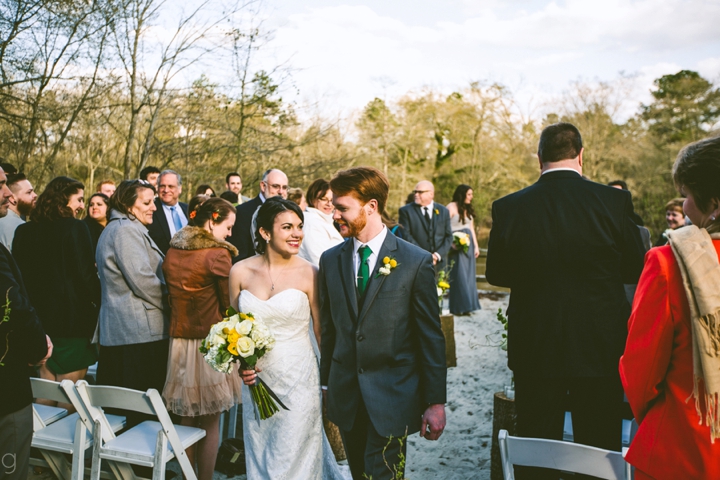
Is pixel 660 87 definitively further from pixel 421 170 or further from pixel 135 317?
pixel 135 317

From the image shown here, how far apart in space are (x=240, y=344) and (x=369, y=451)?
893mm

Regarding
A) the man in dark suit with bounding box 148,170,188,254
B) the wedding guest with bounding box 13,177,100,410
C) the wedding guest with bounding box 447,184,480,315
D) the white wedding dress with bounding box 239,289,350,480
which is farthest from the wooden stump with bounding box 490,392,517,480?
the wedding guest with bounding box 447,184,480,315

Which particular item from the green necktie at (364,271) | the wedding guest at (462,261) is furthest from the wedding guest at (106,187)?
the wedding guest at (462,261)

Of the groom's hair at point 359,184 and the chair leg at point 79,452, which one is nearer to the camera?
the groom's hair at point 359,184

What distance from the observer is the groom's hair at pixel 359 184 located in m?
2.82

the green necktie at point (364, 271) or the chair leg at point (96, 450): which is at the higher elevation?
the green necktie at point (364, 271)

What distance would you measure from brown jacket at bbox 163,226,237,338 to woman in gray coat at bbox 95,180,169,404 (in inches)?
10.4

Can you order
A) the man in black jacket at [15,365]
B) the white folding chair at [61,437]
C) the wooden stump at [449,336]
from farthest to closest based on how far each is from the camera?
the wooden stump at [449,336] < the white folding chair at [61,437] < the man in black jacket at [15,365]

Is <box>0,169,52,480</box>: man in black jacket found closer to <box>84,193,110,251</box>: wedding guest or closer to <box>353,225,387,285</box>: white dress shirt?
<box>353,225,387,285</box>: white dress shirt

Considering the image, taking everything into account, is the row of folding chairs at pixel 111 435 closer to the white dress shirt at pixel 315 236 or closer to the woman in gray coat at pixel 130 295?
the woman in gray coat at pixel 130 295

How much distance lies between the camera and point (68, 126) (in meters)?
9.70

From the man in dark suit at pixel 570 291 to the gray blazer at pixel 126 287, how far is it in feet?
8.93

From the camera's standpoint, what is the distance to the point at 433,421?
2.71 metres

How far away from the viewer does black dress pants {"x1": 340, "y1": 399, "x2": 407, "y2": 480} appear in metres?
2.71
